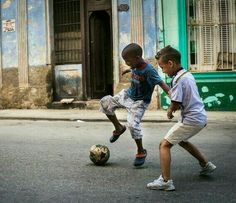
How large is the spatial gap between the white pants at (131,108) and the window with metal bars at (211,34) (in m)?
7.31

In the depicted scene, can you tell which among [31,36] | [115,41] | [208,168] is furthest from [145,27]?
[208,168]

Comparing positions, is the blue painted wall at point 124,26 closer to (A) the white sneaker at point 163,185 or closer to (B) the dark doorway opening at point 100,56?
(B) the dark doorway opening at point 100,56

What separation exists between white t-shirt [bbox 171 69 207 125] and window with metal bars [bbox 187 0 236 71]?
26.8 feet

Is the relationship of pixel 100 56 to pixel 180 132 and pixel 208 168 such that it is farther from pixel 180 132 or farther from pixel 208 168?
pixel 180 132

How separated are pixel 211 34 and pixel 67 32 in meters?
4.51

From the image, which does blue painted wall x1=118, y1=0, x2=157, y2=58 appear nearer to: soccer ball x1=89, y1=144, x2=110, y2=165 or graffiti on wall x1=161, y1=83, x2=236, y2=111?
graffiti on wall x1=161, y1=83, x2=236, y2=111

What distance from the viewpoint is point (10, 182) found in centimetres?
509

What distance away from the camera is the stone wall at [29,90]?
14.8 metres

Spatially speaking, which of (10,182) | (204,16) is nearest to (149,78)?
(10,182)

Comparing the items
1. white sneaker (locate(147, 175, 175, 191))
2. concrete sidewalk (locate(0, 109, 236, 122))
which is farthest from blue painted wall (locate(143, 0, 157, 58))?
white sneaker (locate(147, 175, 175, 191))

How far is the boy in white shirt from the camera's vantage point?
15.1 feet

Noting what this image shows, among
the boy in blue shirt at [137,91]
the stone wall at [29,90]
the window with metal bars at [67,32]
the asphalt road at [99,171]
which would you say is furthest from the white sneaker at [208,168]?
the stone wall at [29,90]

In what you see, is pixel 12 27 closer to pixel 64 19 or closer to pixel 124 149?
pixel 64 19

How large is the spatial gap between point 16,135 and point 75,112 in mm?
4485
